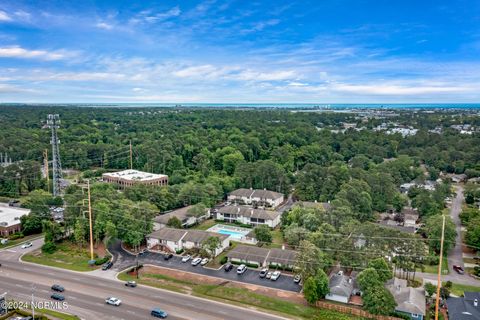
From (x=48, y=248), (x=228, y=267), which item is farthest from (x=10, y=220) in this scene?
(x=228, y=267)

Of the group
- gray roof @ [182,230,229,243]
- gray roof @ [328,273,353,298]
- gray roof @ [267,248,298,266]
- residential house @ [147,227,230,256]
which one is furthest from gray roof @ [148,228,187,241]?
gray roof @ [328,273,353,298]

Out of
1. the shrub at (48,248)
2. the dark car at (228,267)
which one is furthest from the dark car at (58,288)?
the dark car at (228,267)

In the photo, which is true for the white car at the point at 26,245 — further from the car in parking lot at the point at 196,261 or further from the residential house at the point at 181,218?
the car in parking lot at the point at 196,261

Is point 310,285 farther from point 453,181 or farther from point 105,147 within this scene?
point 105,147

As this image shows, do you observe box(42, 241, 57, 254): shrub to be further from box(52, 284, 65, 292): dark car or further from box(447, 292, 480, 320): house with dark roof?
box(447, 292, 480, 320): house with dark roof

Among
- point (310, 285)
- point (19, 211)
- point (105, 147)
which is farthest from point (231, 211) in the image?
point (105, 147)

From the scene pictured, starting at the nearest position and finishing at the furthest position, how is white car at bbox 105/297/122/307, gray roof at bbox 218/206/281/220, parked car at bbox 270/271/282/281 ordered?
1. white car at bbox 105/297/122/307
2. parked car at bbox 270/271/282/281
3. gray roof at bbox 218/206/281/220
